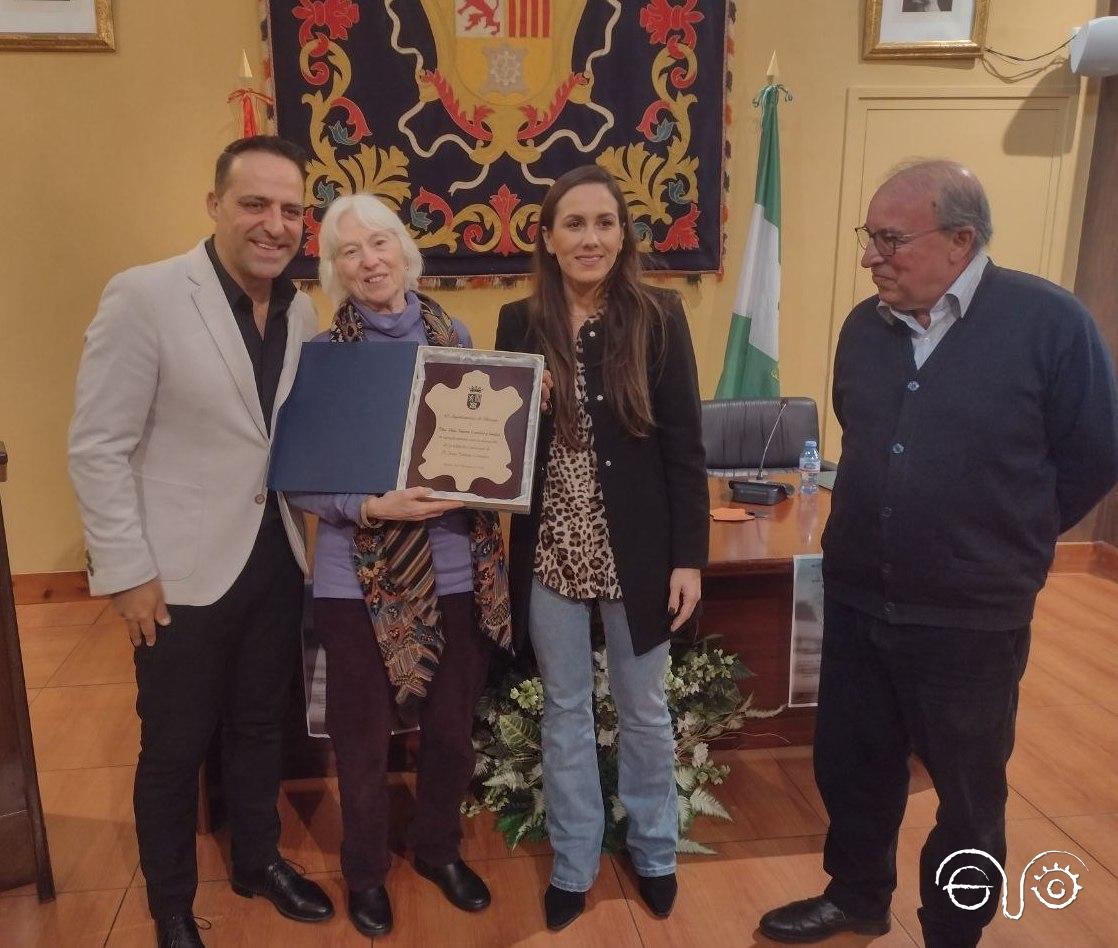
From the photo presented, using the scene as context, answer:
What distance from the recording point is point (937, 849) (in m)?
1.63

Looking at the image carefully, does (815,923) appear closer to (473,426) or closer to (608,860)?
(608,860)

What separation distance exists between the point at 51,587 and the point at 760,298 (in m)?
A: 3.35

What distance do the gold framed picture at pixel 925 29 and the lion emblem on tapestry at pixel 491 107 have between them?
664 millimetres

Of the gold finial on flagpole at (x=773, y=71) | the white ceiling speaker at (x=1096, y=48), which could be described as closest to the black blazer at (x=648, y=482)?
the gold finial on flagpole at (x=773, y=71)

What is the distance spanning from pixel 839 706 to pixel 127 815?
1.85 m

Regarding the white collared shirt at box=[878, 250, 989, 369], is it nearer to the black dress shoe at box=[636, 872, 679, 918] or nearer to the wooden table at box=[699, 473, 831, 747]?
the wooden table at box=[699, 473, 831, 747]

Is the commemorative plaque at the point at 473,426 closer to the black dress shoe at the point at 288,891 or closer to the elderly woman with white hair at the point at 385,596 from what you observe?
the elderly woman with white hair at the point at 385,596

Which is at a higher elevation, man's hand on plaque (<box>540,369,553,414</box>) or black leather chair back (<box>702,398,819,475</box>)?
man's hand on plaque (<box>540,369,553,414</box>)

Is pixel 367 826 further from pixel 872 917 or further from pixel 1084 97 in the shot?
pixel 1084 97

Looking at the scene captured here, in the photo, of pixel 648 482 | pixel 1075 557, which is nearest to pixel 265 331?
pixel 648 482

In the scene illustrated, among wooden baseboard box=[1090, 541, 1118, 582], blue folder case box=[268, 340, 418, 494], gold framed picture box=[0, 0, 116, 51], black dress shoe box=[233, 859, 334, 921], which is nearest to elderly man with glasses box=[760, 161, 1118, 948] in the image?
blue folder case box=[268, 340, 418, 494]

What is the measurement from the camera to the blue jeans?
69.7 inches

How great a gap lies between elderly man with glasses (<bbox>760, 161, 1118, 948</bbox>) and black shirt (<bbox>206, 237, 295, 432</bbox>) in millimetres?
1088

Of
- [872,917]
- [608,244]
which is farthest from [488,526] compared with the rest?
[872,917]
